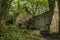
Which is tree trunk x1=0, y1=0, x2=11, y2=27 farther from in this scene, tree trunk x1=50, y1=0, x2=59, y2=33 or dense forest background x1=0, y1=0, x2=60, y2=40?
tree trunk x1=50, y1=0, x2=59, y2=33

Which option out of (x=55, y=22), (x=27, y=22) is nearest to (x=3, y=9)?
(x=55, y=22)

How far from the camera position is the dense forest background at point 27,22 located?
1350 centimetres

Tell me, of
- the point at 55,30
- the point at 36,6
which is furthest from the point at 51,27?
the point at 36,6

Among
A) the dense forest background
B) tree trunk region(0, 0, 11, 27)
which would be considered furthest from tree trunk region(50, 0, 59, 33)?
tree trunk region(0, 0, 11, 27)

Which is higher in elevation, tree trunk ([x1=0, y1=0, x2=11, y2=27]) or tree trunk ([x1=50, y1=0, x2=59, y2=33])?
tree trunk ([x1=0, y1=0, x2=11, y2=27])

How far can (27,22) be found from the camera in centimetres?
3084

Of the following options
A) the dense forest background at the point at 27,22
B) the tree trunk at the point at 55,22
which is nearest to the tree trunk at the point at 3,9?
the dense forest background at the point at 27,22

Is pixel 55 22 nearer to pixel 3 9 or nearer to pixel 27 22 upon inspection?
pixel 27 22

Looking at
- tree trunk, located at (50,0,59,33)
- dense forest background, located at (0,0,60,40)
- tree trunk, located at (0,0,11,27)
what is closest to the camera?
tree trunk, located at (0,0,11,27)

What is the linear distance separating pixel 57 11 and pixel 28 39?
9.37m

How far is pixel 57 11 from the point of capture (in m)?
23.0

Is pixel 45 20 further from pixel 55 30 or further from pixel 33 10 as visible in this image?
pixel 33 10

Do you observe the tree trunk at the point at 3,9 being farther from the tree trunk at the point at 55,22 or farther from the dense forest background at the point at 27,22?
the tree trunk at the point at 55,22

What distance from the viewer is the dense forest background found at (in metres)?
13.5
